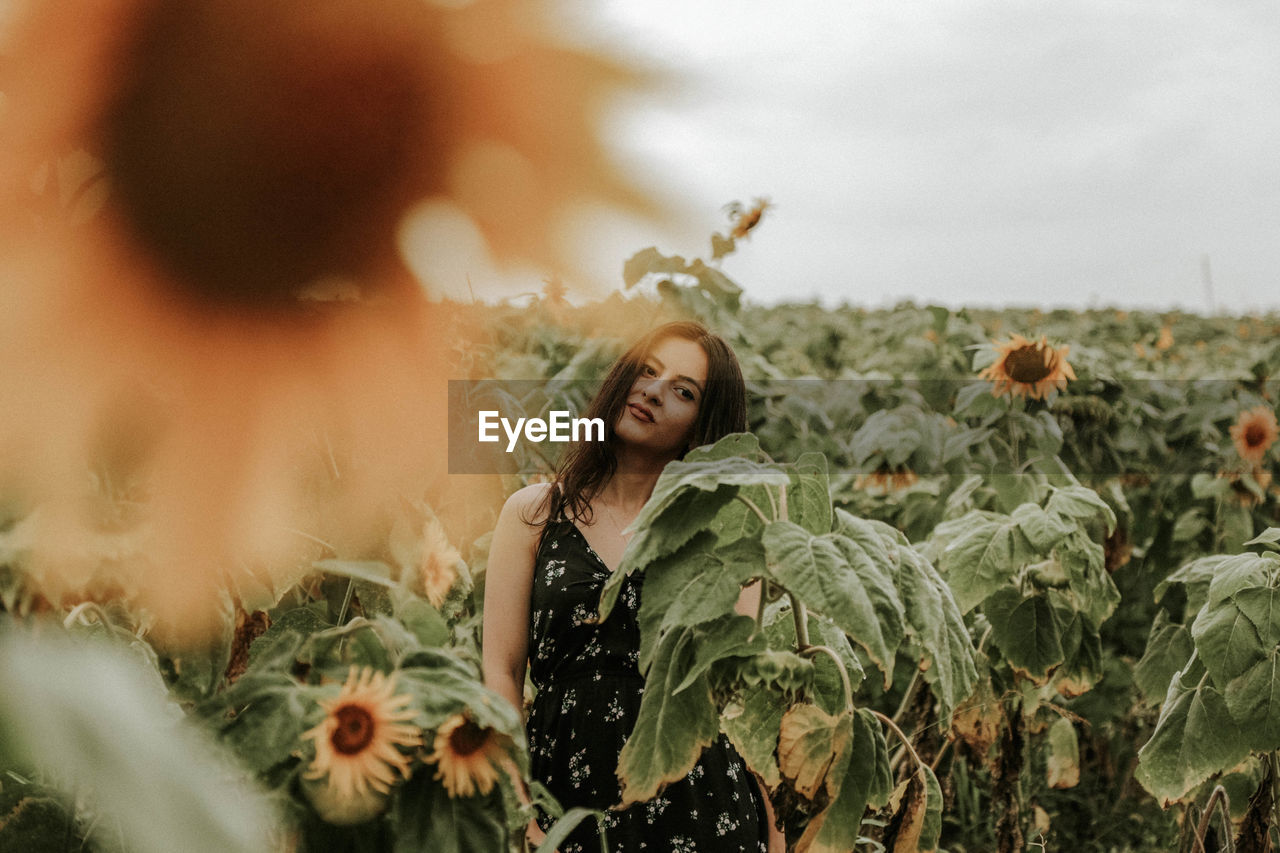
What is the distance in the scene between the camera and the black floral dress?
1573 mm

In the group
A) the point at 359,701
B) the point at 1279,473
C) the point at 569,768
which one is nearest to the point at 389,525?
the point at 359,701

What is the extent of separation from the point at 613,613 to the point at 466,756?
1.06 m

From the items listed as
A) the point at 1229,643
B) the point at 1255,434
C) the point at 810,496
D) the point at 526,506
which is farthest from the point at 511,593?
the point at 1255,434

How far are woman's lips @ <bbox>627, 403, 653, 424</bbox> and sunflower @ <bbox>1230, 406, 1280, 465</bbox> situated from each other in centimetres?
218

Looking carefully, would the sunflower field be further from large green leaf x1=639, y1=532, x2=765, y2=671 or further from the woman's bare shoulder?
the woman's bare shoulder

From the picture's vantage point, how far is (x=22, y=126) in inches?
9.7

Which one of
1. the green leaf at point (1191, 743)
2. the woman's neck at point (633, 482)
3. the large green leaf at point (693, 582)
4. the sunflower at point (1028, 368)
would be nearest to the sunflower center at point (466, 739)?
the large green leaf at point (693, 582)

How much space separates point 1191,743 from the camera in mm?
1608

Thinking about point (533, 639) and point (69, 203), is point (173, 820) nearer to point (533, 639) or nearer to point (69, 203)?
point (69, 203)

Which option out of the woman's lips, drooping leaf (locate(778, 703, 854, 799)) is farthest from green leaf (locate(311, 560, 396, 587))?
the woman's lips

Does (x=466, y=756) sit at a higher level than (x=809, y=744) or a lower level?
higher

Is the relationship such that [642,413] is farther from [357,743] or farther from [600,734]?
[357,743]

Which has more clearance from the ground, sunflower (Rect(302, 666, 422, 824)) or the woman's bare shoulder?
sunflower (Rect(302, 666, 422, 824))

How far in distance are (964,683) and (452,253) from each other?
3.50 ft
